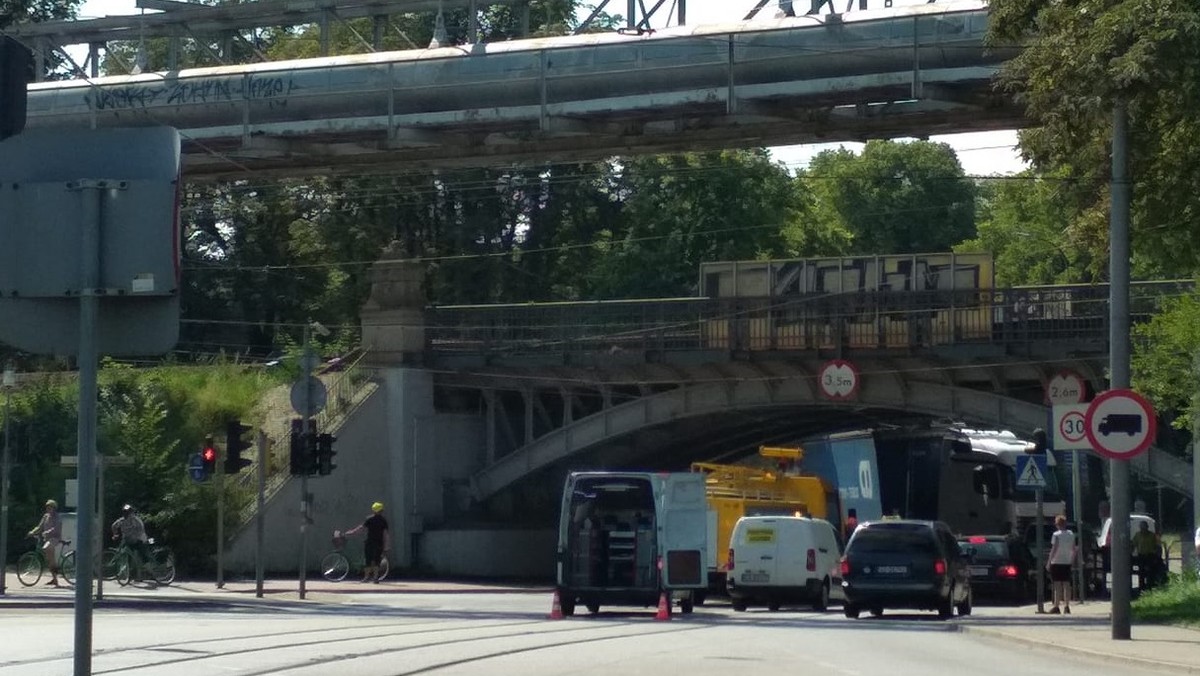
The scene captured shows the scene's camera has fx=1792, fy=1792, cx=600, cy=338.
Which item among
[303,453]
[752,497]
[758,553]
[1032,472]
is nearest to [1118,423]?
[1032,472]

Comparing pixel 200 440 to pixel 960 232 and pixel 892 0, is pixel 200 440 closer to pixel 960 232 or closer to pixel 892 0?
pixel 892 0

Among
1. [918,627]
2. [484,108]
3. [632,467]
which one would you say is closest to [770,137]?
[484,108]

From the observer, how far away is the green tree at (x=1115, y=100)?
17359 mm

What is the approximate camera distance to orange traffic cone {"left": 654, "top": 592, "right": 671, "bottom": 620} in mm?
26203

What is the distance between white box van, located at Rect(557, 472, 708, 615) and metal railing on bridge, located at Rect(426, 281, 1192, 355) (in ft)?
51.2

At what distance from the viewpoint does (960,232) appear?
9638 centimetres

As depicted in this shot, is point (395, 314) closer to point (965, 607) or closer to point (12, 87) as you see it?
point (965, 607)

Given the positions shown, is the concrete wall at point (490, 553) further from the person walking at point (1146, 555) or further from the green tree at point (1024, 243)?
the green tree at point (1024, 243)

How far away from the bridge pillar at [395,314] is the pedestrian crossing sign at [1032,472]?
21668mm

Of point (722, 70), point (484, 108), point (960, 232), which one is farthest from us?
point (960, 232)

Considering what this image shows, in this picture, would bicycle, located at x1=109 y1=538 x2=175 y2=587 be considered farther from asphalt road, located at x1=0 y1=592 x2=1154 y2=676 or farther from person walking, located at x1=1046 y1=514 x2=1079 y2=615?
person walking, located at x1=1046 y1=514 x2=1079 y2=615

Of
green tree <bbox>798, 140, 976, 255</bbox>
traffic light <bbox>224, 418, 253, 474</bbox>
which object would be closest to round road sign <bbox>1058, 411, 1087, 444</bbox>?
traffic light <bbox>224, 418, 253, 474</bbox>

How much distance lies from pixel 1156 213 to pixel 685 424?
3053cm

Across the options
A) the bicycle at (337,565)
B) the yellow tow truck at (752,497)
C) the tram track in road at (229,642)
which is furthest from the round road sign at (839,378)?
the tram track in road at (229,642)
